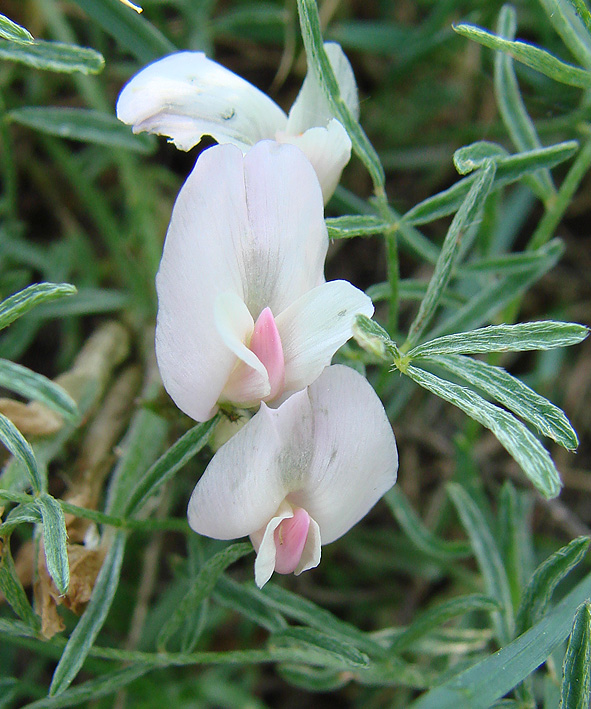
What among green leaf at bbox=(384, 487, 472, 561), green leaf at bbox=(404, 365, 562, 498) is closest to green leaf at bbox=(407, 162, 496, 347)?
green leaf at bbox=(404, 365, 562, 498)

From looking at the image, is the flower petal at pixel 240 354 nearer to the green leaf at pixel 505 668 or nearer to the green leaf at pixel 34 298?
the green leaf at pixel 34 298

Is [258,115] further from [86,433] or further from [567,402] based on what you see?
[567,402]

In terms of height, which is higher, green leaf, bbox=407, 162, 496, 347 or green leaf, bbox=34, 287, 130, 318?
green leaf, bbox=407, 162, 496, 347

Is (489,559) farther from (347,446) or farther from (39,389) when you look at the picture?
(39,389)

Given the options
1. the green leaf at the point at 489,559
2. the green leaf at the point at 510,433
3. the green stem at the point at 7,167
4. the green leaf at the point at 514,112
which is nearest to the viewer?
the green leaf at the point at 510,433

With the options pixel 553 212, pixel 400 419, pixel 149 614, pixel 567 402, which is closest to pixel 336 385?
pixel 553 212

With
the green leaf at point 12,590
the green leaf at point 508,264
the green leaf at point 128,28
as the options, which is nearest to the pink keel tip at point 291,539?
the green leaf at point 12,590

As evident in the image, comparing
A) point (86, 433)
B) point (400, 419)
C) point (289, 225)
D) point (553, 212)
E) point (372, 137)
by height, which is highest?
point (289, 225)

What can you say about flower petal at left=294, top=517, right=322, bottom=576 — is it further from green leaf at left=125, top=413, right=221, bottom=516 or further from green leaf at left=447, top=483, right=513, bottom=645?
green leaf at left=447, top=483, right=513, bottom=645
